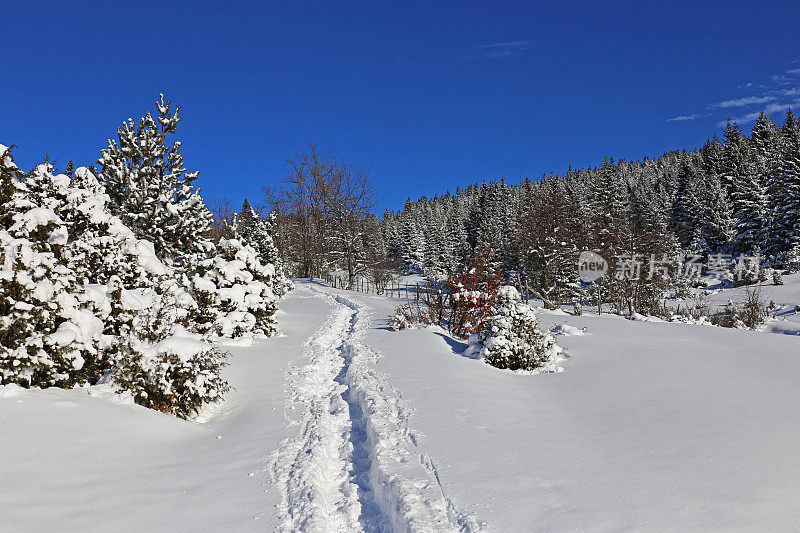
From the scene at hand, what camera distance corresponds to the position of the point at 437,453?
16.5 feet

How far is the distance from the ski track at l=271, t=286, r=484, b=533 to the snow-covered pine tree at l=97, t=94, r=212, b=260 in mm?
8118

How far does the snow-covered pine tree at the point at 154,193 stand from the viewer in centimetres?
1415

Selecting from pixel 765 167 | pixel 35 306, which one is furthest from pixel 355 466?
pixel 765 167

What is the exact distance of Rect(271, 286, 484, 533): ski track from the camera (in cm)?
393

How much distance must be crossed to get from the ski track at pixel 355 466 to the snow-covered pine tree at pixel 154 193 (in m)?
8.12

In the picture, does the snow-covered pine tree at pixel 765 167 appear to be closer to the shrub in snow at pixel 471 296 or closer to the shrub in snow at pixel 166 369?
the shrub in snow at pixel 471 296

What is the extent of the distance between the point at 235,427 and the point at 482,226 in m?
62.6

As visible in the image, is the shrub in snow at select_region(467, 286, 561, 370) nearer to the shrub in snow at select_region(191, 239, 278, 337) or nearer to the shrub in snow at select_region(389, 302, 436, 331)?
the shrub in snow at select_region(389, 302, 436, 331)

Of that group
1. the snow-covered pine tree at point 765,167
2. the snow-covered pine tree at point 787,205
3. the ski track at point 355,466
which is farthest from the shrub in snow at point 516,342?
the snow-covered pine tree at point 765,167

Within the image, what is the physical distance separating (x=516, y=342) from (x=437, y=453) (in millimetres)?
5232

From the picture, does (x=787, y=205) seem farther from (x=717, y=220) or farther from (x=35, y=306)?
(x=35, y=306)

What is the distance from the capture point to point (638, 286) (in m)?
21.5

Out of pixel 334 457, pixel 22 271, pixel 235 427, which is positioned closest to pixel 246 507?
pixel 334 457

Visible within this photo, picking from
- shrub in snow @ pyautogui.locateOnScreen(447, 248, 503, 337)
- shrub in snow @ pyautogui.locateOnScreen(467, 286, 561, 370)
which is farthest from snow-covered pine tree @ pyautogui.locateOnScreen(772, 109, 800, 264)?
shrub in snow @ pyautogui.locateOnScreen(467, 286, 561, 370)
